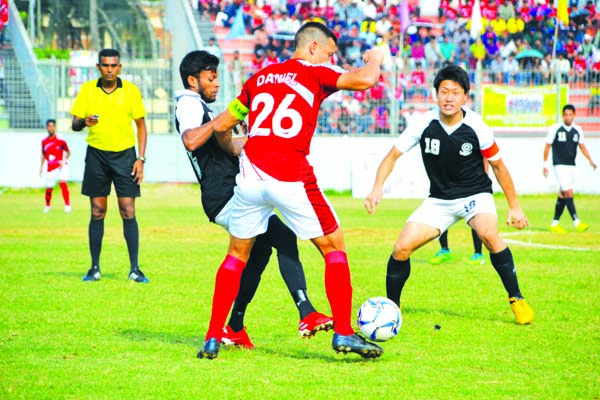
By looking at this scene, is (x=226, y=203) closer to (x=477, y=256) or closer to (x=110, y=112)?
(x=110, y=112)

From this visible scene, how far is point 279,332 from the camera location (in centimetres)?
770

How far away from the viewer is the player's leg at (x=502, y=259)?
319 inches

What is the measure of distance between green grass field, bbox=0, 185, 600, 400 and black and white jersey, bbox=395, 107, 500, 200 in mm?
1224

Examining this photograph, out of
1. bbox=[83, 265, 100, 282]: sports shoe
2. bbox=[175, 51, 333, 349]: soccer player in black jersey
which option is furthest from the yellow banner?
bbox=[175, 51, 333, 349]: soccer player in black jersey

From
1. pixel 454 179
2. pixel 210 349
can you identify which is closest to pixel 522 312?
pixel 454 179

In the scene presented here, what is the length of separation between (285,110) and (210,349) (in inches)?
71.3

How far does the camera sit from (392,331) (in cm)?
688

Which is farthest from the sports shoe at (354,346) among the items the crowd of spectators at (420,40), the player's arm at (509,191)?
the crowd of spectators at (420,40)

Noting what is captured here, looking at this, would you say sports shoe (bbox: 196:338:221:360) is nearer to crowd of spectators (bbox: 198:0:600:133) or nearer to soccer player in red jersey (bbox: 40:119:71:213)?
soccer player in red jersey (bbox: 40:119:71:213)

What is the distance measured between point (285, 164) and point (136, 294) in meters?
3.89

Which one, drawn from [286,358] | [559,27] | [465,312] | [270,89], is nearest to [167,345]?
[286,358]

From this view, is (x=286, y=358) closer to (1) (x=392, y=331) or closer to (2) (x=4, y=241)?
(1) (x=392, y=331)

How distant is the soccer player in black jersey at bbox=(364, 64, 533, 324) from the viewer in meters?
8.05

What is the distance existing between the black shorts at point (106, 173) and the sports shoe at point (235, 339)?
3.91 meters
